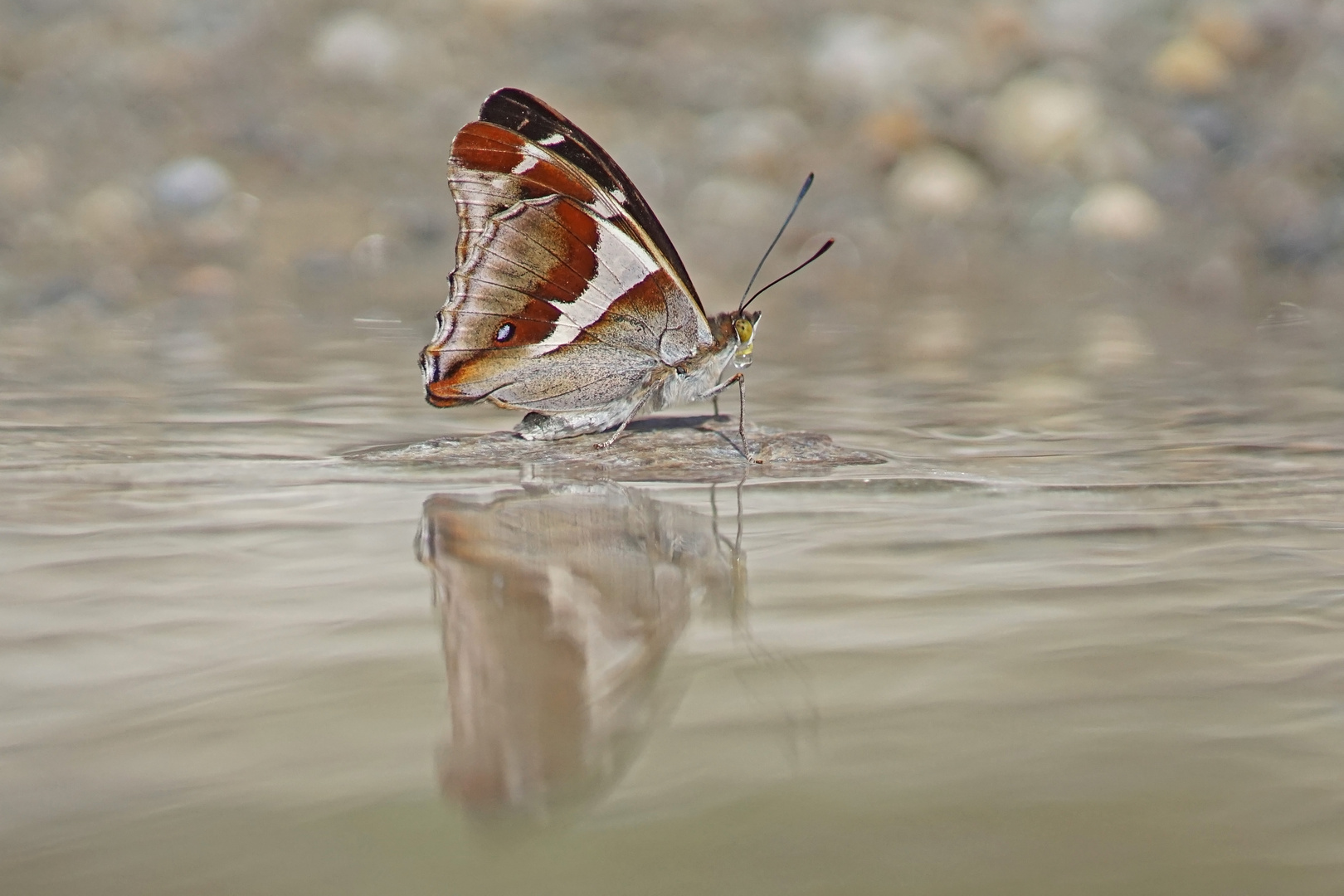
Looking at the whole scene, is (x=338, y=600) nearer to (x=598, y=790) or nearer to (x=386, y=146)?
(x=598, y=790)

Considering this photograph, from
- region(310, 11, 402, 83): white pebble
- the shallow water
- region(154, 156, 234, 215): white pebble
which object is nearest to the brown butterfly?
the shallow water

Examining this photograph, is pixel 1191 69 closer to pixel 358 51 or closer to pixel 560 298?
pixel 358 51

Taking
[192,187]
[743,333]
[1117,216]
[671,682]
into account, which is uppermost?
[192,187]

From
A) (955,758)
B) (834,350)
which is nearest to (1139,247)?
(834,350)

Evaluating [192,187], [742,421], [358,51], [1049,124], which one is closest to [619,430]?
[742,421]

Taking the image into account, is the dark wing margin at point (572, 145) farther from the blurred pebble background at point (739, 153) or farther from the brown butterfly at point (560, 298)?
the blurred pebble background at point (739, 153)

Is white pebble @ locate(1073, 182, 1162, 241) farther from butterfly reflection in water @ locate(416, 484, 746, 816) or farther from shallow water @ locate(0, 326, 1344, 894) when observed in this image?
butterfly reflection in water @ locate(416, 484, 746, 816)
